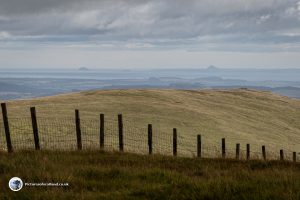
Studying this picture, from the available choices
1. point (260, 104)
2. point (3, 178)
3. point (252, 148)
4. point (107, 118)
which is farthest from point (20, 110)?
point (260, 104)

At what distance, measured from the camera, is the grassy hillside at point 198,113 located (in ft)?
203

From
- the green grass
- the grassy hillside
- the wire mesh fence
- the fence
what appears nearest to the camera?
the green grass

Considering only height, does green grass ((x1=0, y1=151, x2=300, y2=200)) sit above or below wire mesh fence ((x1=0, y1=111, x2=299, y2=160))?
above

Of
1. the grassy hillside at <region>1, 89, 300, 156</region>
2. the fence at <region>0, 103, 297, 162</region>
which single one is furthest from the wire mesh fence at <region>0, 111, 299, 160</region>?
the grassy hillside at <region>1, 89, 300, 156</region>

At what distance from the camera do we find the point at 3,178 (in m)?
11.8

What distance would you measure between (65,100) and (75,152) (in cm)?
6714

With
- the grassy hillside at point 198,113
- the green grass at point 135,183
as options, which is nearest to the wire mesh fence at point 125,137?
the grassy hillside at point 198,113

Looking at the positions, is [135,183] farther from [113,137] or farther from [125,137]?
[125,137]

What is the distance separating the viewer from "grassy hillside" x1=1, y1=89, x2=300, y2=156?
6175 cm

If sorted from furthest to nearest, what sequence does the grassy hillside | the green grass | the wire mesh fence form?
1. the grassy hillside
2. the wire mesh fence
3. the green grass

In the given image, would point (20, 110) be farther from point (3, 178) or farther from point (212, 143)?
point (3, 178)

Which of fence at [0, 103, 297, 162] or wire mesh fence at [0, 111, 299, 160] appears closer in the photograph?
fence at [0, 103, 297, 162]

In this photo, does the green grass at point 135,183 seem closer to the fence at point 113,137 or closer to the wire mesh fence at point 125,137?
the wire mesh fence at point 125,137

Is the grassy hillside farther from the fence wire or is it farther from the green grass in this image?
the green grass
